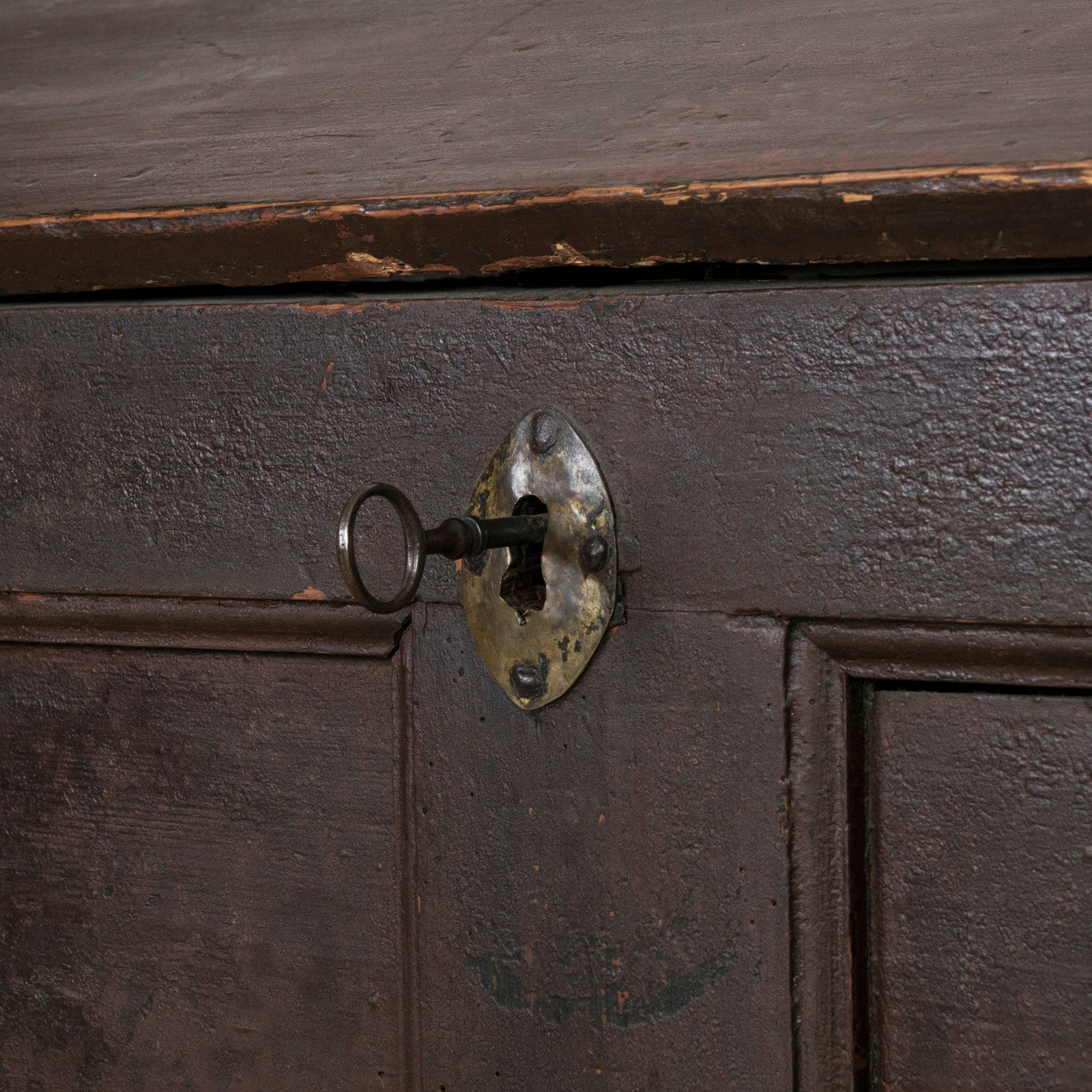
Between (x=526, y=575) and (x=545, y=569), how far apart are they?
0.01 metres

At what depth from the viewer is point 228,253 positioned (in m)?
0.51

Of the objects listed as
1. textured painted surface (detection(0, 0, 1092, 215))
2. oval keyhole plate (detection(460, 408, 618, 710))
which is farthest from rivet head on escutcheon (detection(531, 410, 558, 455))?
textured painted surface (detection(0, 0, 1092, 215))

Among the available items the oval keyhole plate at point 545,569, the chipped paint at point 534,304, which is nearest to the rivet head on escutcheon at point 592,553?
the oval keyhole plate at point 545,569

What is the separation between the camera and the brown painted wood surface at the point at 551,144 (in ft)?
1.38

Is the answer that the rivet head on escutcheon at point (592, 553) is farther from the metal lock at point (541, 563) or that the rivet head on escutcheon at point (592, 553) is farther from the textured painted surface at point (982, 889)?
the textured painted surface at point (982, 889)

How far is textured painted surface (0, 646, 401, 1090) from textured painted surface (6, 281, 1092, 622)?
2.4 inches

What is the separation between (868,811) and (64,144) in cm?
54

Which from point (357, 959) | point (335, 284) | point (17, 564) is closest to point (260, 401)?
point (335, 284)

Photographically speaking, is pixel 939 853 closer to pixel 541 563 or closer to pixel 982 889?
pixel 982 889

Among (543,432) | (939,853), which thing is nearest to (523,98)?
(543,432)

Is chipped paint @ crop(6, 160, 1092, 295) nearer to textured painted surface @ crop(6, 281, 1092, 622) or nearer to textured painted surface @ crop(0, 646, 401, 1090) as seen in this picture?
textured painted surface @ crop(6, 281, 1092, 622)

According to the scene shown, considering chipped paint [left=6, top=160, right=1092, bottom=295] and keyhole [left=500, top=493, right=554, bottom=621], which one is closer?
chipped paint [left=6, top=160, right=1092, bottom=295]

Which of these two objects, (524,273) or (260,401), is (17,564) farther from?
(524,273)

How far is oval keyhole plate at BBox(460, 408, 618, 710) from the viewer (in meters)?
0.50
